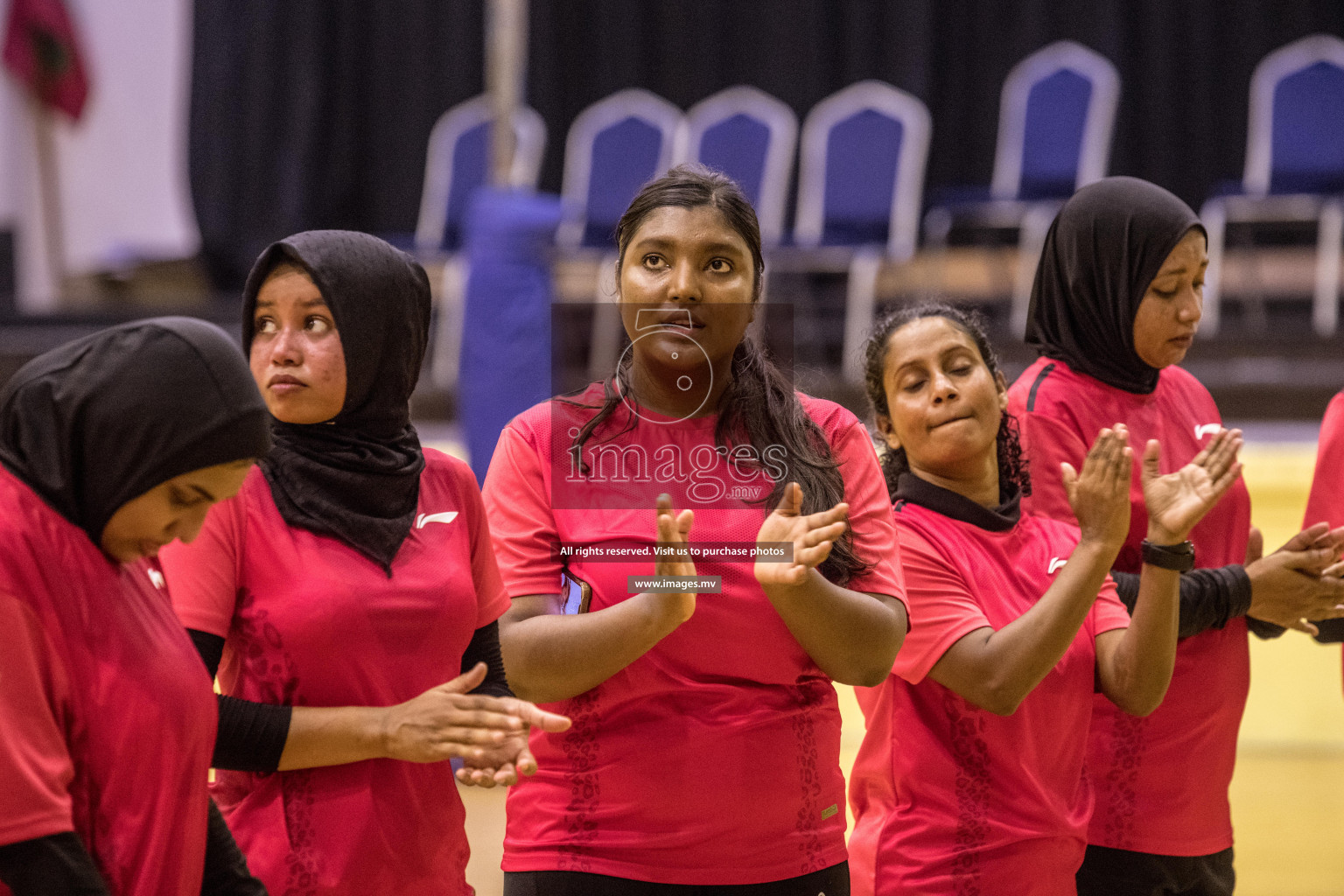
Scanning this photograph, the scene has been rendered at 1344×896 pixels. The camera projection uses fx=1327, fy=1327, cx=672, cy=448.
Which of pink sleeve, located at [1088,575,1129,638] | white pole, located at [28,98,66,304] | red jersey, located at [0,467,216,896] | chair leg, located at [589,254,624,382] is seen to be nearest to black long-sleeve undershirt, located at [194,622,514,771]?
red jersey, located at [0,467,216,896]

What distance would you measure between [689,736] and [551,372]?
17.7 inches

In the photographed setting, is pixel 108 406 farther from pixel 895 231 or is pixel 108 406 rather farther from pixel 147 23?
pixel 147 23

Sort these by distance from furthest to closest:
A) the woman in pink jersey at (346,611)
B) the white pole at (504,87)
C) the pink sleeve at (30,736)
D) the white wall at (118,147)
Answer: the white wall at (118,147), the white pole at (504,87), the woman in pink jersey at (346,611), the pink sleeve at (30,736)

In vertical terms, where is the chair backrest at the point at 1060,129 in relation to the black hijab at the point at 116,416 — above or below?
above

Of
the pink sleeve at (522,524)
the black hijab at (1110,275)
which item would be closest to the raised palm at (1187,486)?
the black hijab at (1110,275)

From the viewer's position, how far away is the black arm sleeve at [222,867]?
1.28 m

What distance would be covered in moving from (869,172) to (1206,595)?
417 centimetres

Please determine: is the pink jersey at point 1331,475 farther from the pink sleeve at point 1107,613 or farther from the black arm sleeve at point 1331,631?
the pink sleeve at point 1107,613

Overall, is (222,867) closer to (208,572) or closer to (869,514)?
A: (208,572)

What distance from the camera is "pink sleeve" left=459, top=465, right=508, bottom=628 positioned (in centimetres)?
158

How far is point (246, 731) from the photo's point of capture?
4.50 feet

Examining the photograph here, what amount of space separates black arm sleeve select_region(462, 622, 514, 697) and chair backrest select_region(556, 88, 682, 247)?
4.34m

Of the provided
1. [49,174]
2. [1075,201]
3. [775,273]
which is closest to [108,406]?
[1075,201]

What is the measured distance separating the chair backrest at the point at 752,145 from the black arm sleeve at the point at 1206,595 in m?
4.08
